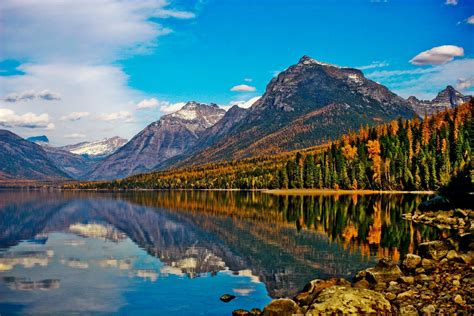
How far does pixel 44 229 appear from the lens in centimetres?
9362

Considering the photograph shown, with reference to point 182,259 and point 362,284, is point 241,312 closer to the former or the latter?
point 362,284

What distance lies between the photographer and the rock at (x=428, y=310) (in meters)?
28.8

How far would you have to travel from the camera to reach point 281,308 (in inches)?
1206

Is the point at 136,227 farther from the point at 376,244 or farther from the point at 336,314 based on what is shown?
the point at 336,314

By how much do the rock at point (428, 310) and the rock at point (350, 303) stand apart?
203 cm

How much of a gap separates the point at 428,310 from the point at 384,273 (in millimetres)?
8704

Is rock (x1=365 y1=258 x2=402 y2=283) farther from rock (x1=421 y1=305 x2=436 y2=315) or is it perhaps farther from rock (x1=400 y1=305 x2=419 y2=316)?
rock (x1=421 y1=305 x2=436 y2=315)

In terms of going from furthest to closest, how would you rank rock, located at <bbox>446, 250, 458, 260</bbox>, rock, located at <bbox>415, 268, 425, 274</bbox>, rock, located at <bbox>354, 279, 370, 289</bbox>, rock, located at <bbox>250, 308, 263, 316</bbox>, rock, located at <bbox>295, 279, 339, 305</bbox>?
rock, located at <bbox>446, 250, 458, 260</bbox> → rock, located at <bbox>415, 268, 425, 274</bbox> → rock, located at <bbox>354, 279, 370, 289</bbox> → rock, located at <bbox>295, 279, 339, 305</bbox> → rock, located at <bbox>250, 308, 263, 316</bbox>

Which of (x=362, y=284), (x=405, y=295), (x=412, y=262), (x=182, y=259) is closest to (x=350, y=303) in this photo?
(x=405, y=295)

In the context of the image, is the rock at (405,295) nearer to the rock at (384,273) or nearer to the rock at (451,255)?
the rock at (384,273)

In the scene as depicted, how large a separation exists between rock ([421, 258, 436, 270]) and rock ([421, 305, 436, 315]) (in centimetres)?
1014

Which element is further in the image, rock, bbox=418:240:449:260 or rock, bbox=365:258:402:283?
rock, bbox=418:240:449:260

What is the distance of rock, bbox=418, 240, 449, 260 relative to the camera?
134 ft

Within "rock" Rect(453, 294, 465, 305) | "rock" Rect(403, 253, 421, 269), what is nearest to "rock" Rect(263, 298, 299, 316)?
"rock" Rect(453, 294, 465, 305)
